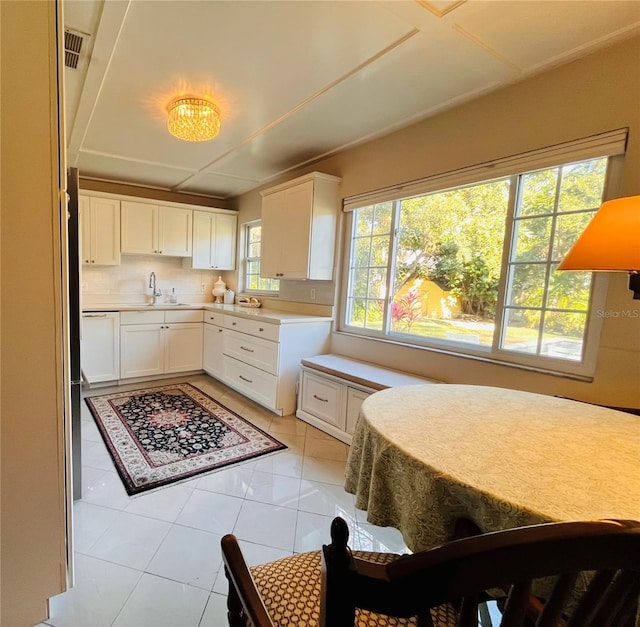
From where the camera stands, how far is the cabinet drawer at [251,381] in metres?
3.20

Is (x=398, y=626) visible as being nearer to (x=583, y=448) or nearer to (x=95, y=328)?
(x=583, y=448)

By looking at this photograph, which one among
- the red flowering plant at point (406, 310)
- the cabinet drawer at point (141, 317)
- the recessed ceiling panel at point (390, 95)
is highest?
the recessed ceiling panel at point (390, 95)

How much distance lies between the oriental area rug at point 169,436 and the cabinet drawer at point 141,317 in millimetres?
804

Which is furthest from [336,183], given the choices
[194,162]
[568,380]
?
[568,380]

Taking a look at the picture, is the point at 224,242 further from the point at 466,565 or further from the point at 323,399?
the point at 466,565

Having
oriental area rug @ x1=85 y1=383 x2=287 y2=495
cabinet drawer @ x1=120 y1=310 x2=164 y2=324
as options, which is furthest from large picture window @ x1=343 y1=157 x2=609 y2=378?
cabinet drawer @ x1=120 y1=310 x2=164 y2=324

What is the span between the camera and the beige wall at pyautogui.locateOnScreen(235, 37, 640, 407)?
1.63 meters

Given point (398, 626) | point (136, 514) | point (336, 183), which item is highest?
point (336, 183)

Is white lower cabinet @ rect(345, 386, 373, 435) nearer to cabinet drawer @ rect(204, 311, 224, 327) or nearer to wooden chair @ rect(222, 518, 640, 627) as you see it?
cabinet drawer @ rect(204, 311, 224, 327)

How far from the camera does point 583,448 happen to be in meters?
1.02

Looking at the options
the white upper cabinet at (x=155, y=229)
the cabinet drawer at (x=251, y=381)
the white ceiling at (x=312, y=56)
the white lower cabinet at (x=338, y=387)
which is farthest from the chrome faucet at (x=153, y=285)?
the white lower cabinet at (x=338, y=387)

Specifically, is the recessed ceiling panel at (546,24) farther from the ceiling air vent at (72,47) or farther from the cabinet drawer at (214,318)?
the cabinet drawer at (214,318)

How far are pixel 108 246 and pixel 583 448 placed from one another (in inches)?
182

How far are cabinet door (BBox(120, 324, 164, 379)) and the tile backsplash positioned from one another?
0.68m
